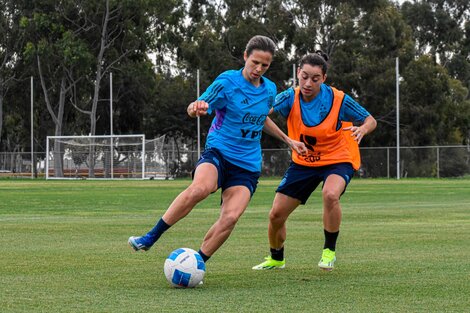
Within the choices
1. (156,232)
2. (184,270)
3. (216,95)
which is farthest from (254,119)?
(184,270)

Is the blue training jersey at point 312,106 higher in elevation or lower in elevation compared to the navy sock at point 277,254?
higher

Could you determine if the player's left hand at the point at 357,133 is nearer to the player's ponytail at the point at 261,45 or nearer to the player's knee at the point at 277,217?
the player's knee at the point at 277,217

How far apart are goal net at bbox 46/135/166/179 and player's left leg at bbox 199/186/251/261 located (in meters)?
57.4

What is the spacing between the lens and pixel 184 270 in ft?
27.8

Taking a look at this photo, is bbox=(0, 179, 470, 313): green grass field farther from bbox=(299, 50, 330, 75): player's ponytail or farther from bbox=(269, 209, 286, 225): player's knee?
bbox=(299, 50, 330, 75): player's ponytail

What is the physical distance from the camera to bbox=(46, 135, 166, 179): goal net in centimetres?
6750

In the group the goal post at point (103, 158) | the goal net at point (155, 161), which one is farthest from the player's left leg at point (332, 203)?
the goal net at point (155, 161)

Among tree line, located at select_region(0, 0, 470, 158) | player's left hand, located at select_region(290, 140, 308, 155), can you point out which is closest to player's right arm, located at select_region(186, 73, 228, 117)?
player's left hand, located at select_region(290, 140, 308, 155)

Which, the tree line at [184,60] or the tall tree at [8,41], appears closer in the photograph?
the tree line at [184,60]

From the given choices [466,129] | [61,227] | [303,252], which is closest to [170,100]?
[466,129]

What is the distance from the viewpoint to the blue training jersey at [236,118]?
9.41m

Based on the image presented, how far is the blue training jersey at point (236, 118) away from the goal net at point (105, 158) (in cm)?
5715

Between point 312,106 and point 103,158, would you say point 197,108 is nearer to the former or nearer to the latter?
point 312,106

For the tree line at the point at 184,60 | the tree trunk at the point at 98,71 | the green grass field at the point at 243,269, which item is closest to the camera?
the green grass field at the point at 243,269
